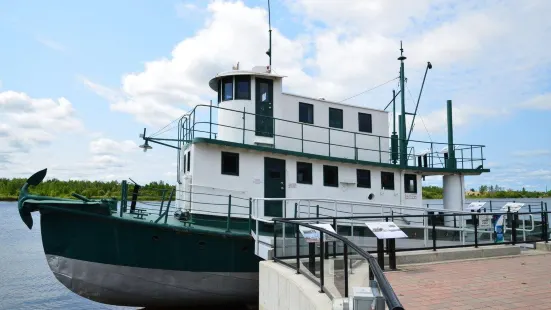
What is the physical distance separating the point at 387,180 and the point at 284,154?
3.98 meters

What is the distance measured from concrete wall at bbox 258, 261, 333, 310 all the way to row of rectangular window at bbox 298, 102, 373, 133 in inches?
255

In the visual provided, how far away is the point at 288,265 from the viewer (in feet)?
28.0

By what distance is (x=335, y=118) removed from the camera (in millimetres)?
15016

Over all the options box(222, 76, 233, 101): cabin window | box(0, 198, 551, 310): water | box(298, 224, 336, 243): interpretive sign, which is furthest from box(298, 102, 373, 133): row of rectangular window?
box(0, 198, 551, 310): water

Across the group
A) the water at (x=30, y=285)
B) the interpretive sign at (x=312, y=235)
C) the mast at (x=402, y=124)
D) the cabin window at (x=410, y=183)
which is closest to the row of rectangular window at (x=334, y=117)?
the mast at (x=402, y=124)

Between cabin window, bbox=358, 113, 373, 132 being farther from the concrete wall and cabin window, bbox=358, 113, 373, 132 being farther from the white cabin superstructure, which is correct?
the concrete wall

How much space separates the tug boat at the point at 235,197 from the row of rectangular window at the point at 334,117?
4 cm

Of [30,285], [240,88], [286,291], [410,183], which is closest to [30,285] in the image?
[30,285]

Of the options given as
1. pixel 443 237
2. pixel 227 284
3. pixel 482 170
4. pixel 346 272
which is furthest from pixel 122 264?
pixel 482 170

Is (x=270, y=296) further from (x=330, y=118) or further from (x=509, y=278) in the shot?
(x=330, y=118)

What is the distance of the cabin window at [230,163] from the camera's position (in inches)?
494

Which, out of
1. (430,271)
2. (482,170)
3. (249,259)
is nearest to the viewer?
(430,271)

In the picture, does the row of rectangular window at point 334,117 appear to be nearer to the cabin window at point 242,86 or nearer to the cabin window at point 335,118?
the cabin window at point 335,118

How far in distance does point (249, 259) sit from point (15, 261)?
19.1 metres
